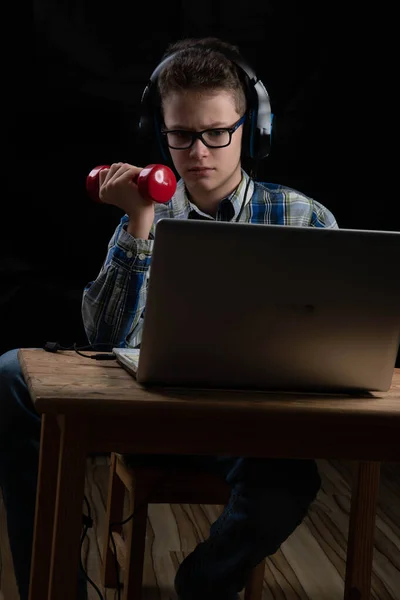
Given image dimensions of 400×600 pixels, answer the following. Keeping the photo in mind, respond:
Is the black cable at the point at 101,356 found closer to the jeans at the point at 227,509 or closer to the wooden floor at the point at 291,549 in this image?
the jeans at the point at 227,509

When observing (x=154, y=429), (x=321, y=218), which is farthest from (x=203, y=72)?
(x=154, y=429)

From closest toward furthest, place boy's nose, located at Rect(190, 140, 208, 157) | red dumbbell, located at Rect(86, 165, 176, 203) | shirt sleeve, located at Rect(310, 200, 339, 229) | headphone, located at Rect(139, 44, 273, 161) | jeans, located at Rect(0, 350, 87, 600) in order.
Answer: red dumbbell, located at Rect(86, 165, 176, 203), jeans, located at Rect(0, 350, 87, 600), boy's nose, located at Rect(190, 140, 208, 157), headphone, located at Rect(139, 44, 273, 161), shirt sleeve, located at Rect(310, 200, 339, 229)

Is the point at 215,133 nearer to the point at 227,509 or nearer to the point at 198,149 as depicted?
the point at 198,149

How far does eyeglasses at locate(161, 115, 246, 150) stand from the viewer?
1712 mm

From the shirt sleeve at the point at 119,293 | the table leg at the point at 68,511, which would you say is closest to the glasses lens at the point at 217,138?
the shirt sleeve at the point at 119,293

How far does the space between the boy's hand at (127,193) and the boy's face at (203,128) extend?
0.28 m

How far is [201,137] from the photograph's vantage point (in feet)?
5.59

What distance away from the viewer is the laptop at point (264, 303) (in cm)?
111

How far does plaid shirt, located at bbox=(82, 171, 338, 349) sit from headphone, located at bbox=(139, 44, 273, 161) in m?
0.11

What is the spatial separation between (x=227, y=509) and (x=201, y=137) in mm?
681

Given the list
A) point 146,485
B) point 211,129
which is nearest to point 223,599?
point 146,485

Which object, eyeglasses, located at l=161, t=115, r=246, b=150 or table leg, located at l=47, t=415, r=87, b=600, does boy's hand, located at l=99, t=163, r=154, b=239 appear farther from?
table leg, located at l=47, t=415, r=87, b=600

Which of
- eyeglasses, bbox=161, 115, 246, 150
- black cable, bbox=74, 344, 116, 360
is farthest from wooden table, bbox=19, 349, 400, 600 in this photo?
eyeglasses, bbox=161, 115, 246, 150

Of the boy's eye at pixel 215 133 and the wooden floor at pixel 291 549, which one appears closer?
the boy's eye at pixel 215 133
